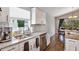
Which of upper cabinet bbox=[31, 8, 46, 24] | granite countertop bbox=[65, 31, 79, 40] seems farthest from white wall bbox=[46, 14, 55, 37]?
granite countertop bbox=[65, 31, 79, 40]

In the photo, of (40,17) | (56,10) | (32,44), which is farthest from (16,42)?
(56,10)

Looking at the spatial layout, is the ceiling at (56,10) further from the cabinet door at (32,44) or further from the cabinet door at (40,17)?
the cabinet door at (32,44)

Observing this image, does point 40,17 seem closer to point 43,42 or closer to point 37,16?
point 37,16

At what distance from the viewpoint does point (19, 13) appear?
5.92ft

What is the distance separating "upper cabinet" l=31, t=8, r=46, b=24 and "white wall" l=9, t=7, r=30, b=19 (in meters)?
0.08

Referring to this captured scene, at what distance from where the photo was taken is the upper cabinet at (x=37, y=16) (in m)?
1.82

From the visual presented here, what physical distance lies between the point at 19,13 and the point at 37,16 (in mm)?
278

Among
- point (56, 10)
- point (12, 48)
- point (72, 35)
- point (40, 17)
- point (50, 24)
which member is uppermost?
point (56, 10)

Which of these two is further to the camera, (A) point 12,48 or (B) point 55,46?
(B) point 55,46

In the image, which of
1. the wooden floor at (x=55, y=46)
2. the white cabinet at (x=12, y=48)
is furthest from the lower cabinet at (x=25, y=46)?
the wooden floor at (x=55, y=46)

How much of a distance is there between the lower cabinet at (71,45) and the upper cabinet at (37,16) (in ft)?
1.58

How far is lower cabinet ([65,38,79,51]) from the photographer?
179 cm

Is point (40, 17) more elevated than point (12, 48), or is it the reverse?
point (40, 17)
